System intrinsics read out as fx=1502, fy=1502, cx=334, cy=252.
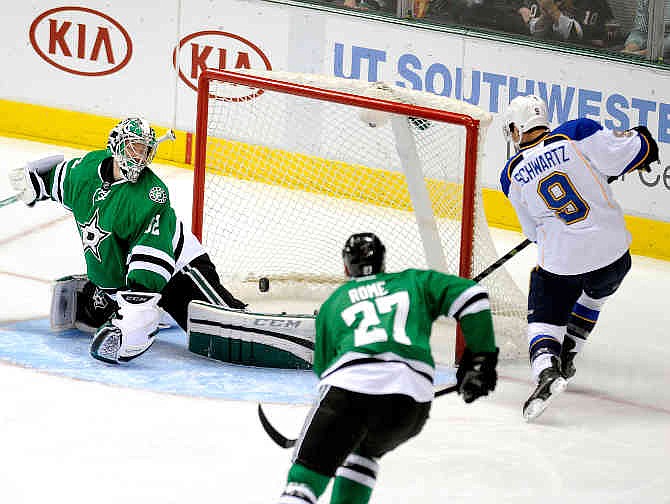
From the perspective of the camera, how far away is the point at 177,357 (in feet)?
19.1

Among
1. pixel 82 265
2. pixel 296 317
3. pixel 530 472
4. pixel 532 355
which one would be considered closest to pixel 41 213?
pixel 82 265

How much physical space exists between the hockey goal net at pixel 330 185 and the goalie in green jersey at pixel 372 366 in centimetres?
208

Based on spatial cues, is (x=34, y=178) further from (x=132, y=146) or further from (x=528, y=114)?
(x=528, y=114)

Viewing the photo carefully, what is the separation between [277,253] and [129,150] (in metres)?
1.56

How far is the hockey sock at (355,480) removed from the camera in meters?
3.73

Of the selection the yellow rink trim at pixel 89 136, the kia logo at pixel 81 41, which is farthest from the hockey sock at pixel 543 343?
the kia logo at pixel 81 41

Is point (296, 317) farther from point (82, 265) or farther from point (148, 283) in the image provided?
point (82, 265)

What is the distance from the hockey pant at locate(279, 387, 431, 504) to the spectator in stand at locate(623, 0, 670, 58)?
4.43 m

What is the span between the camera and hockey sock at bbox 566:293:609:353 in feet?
18.7

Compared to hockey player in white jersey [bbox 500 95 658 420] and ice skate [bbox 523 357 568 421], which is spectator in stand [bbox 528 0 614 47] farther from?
ice skate [bbox 523 357 568 421]

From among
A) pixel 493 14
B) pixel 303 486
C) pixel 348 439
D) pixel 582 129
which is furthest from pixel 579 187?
pixel 493 14

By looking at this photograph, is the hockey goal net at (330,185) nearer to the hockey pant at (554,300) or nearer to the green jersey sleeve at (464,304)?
the hockey pant at (554,300)

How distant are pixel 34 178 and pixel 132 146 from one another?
59cm

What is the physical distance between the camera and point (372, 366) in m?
3.66
